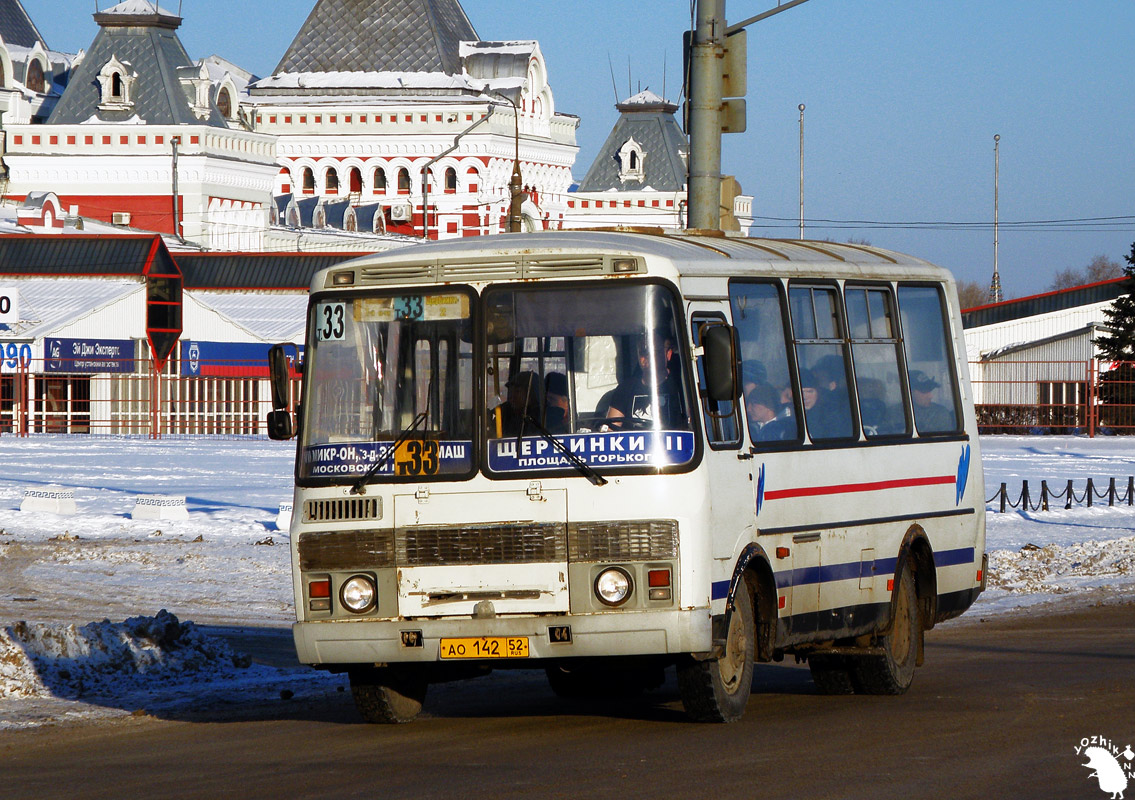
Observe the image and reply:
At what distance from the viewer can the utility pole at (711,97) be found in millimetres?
18453

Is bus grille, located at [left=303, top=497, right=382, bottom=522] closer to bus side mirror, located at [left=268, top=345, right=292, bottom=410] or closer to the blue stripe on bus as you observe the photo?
bus side mirror, located at [left=268, top=345, right=292, bottom=410]

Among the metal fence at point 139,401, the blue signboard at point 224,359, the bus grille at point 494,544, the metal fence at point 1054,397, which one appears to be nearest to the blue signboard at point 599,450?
the bus grille at point 494,544

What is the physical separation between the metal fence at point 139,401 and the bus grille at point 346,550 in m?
44.3

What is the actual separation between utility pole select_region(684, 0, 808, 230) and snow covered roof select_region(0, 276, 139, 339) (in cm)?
3840

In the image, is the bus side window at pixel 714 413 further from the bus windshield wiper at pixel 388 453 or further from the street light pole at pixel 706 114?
the street light pole at pixel 706 114

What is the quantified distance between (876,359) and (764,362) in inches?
60.6

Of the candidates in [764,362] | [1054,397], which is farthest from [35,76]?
[764,362]

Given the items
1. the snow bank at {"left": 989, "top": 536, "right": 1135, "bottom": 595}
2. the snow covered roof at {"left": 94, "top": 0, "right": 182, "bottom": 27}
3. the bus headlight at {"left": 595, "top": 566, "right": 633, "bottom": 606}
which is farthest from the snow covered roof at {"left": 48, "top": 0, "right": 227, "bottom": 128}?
the bus headlight at {"left": 595, "top": 566, "right": 633, "bottom": 606}

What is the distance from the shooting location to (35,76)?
335 ft

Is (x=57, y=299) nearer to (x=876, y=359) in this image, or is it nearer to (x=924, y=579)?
(x=924, y=579)

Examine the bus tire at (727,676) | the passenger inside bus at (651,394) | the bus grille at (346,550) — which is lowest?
the bus tire at (727,676)

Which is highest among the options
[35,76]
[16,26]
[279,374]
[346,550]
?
[16,26]

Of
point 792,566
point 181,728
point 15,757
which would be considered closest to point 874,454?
point 792,566

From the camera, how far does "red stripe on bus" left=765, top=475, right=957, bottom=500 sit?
11450 mm
